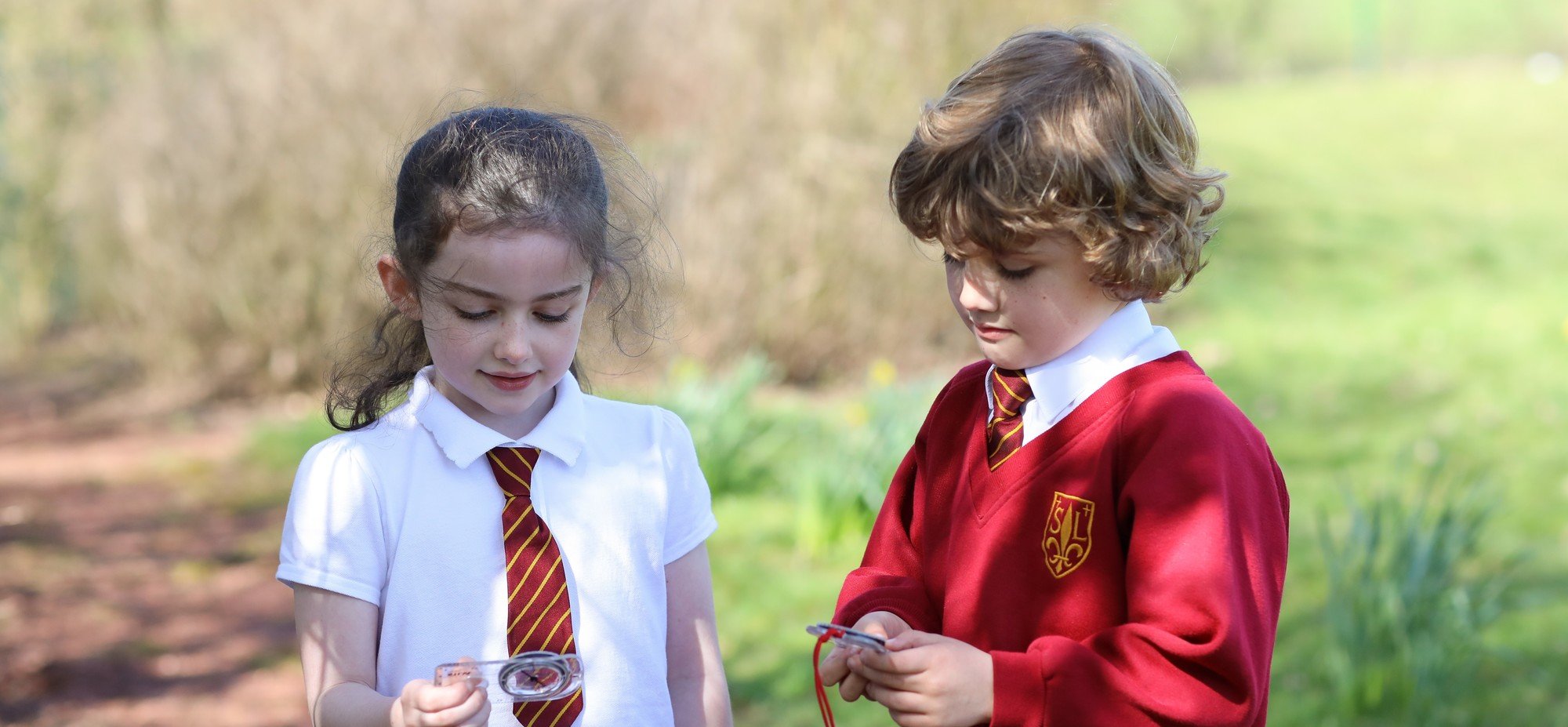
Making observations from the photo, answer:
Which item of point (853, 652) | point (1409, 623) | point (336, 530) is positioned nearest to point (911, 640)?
point (853, 652)

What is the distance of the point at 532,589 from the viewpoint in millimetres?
1823

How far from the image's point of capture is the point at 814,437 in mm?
5898

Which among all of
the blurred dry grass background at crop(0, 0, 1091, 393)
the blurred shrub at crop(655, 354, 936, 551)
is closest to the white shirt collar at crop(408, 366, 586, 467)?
the blurred shrub at crop(655, 354, 936, 551)

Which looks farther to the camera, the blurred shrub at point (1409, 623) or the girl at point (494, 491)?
the blurred shrub at point (1409, 623)

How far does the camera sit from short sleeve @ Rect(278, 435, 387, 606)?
1.75 meters

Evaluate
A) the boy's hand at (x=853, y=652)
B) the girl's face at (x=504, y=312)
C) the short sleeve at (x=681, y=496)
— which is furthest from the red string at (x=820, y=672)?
the girl's face at (x=504, y=312)

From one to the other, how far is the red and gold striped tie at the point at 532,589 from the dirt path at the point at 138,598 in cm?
261

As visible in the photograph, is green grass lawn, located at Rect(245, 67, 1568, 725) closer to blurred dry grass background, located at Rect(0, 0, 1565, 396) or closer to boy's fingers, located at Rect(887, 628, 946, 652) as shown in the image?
blurred dry grass background, located at Rect(0, 0, 1565, 396)

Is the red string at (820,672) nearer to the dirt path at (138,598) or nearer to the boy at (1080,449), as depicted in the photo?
the boy at (1080,449)

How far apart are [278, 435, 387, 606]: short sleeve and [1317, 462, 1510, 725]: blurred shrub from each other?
2595 mm

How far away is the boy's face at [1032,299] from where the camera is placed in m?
1.68

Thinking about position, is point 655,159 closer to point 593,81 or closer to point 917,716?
point 593,81

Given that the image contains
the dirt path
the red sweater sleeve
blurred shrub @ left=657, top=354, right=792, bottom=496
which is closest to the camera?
the red sweater sleeve

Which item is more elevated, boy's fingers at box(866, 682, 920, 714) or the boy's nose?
the boy's nose
